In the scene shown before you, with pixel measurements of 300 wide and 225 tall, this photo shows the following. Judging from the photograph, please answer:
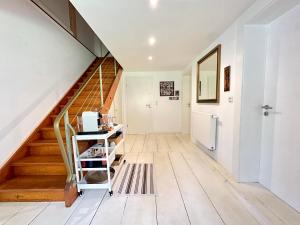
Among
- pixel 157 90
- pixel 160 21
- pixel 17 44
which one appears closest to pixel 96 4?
pixel 160 21

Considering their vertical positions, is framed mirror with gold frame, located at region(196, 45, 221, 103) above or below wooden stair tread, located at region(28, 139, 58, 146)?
above

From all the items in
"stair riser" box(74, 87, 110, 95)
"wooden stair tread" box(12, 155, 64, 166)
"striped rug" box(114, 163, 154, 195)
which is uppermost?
"stair riser" box(74, 87, 110, 95)

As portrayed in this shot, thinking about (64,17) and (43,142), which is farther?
(64,17)

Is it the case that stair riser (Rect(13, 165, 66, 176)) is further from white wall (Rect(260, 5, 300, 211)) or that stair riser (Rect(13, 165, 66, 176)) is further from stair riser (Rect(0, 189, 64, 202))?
white wall (Rect(260, 5, 300, 211))

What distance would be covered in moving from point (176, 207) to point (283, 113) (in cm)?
144

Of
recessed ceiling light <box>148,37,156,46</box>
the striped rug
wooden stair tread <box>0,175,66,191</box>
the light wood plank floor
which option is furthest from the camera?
recessed ceiling light <box>148,37,156,46</box>

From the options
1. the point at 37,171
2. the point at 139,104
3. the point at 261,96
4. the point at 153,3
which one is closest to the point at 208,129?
the point at 261,96

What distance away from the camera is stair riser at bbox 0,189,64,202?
1.72 meters

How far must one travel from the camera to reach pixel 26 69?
2.24 meters

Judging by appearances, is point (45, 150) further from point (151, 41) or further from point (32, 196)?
point (151, 41)

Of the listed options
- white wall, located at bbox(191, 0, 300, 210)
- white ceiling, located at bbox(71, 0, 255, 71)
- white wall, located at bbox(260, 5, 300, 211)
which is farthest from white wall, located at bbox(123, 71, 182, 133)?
white wall, located at bbox(260, 5, 300, 211)

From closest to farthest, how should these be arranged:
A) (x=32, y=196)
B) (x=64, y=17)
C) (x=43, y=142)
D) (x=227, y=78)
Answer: (x=32, y=196) < (x=227, y=78) < (x=43, y=142) < (x=64, y=17)

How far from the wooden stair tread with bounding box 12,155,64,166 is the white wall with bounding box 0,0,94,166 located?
0.16m

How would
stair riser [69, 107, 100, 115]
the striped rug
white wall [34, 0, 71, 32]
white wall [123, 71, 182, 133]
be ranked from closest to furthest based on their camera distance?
the striped rug < white wall [34, 0, 71, 32] < stair riser [69, 107, 100, 115] < white wall [123, 71, 182, 133]
